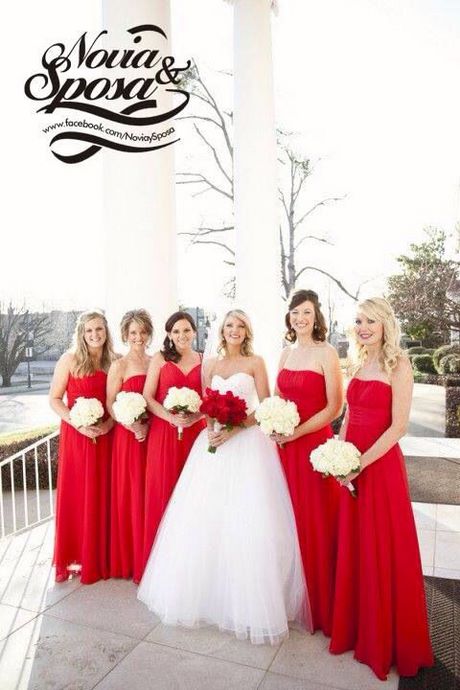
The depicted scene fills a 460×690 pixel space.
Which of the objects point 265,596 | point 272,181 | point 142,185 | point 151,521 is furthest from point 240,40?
point 265,596

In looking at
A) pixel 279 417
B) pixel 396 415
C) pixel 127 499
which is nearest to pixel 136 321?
pixel 127 499

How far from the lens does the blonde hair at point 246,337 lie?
13.9 feet

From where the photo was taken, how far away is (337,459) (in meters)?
3.23

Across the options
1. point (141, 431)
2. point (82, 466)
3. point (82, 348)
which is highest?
point (82, 348)

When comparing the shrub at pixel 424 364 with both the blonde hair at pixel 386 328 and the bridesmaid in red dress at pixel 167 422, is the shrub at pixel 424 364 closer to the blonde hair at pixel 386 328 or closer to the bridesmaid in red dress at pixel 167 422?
the bridesmaid in red dress at pixel 167 422

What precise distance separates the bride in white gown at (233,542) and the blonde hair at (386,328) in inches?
44.3

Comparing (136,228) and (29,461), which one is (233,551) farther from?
(29,461)

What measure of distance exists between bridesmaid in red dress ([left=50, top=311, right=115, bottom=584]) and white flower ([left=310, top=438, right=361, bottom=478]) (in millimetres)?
2119

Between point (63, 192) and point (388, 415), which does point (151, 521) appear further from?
point (63, 192)

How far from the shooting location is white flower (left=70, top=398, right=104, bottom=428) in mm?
4465

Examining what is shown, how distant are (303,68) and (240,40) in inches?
384

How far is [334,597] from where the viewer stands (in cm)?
366

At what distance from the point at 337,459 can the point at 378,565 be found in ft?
2.35

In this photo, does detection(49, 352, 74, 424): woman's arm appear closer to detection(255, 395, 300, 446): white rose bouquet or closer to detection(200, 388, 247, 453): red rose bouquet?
detection(200, 388, 247, 453): red rose bouquet
